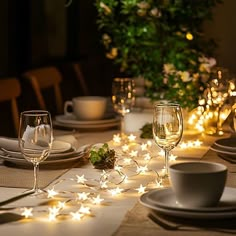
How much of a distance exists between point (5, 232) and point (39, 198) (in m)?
0.25

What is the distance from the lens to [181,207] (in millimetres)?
1329

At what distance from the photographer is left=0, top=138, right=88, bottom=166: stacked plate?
185 centimetres

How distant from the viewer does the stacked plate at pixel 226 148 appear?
6.44 feet

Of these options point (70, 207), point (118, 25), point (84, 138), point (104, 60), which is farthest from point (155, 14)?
point (104, 60)

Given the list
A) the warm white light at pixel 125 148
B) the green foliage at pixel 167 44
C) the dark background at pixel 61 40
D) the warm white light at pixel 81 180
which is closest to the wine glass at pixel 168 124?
the warm white light at pixel 81 180

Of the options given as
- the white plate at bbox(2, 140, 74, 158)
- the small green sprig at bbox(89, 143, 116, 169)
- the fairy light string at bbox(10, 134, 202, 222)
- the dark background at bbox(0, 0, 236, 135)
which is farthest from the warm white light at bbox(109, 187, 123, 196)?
the dark background at bbox(0, 0, 236, 135)

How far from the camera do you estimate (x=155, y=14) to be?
237 centimetres

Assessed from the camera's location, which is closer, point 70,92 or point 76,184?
point 76,184

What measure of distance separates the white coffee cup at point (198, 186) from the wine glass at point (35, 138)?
0.34 meters

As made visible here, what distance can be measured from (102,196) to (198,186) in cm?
31

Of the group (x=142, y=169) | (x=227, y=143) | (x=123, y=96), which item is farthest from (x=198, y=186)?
(x=123, y=96)

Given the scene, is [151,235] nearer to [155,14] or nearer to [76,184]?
[76,184]

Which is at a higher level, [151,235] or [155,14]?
[155,14]

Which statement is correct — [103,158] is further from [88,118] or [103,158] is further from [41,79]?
[41,79]
